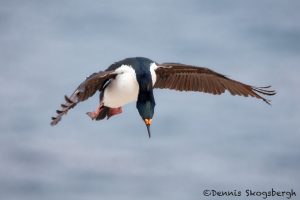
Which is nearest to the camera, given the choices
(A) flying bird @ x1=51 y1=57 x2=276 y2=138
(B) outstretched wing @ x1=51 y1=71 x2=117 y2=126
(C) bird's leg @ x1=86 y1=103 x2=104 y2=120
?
(B) outstretched wing @ x1=51 y1=71 x2=117 y2=126

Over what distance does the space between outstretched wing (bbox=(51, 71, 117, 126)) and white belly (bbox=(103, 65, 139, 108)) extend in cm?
16

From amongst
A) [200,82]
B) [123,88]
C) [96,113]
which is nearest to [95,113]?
[96,113]

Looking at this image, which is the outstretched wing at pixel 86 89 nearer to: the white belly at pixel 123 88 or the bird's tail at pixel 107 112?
the white belly at pixel 123 88

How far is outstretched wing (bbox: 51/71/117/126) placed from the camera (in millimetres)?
12469

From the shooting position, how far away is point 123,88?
46.3 ft

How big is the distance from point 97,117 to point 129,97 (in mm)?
1395

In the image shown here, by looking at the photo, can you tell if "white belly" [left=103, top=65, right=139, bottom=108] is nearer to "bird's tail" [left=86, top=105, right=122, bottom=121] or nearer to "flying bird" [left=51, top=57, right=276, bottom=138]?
"flying bird" [left=51, top=57, right=276, bottom=138]

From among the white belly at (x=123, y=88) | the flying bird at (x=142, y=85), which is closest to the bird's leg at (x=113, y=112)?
the flying bird at (x=142, y=85)

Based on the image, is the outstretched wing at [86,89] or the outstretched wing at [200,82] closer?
the outstretched wing at [86,89]

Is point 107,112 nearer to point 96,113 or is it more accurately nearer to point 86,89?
point 96,113

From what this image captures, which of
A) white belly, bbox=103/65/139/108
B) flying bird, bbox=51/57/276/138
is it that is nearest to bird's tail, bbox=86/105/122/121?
flying bird, bbox=51/57/276/138

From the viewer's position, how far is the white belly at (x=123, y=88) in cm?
1398

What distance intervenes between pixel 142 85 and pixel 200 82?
247 centimetres

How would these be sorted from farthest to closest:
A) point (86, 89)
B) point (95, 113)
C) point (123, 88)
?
point (95, 113)
point (123, 88)
point (86, 89)
